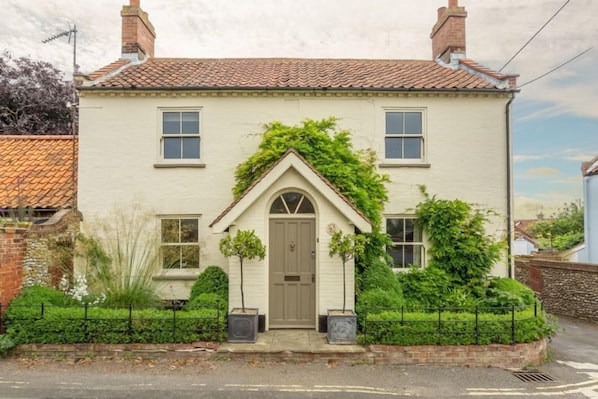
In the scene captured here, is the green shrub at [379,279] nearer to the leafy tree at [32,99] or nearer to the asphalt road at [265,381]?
the asphalt road at [265,381]

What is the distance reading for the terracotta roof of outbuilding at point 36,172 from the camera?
11.1 meters

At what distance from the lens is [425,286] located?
1024 centimetres

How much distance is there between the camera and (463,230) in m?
10.5

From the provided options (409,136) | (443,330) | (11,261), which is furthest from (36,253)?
(409,136)

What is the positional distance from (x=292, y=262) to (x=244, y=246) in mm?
1484

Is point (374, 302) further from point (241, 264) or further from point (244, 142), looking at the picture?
point (244, 142)

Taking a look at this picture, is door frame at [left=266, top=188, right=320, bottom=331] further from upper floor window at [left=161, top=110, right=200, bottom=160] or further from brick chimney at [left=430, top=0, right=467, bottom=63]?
brick chimney at [left=430, top=0, right=467, bottom=63]

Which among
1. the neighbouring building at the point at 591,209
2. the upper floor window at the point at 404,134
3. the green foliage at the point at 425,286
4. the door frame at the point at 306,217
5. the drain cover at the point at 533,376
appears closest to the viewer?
the drain cover at the point at 533,376

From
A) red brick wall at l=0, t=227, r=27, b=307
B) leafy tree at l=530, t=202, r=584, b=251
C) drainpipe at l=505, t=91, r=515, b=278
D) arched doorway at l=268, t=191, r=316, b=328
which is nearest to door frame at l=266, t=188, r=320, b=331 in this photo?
arched doorway at l=268, t=191, r=316, b=328

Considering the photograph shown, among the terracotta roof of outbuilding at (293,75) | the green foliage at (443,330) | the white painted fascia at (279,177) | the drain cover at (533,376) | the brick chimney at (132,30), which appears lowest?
the drain cover at (533,376)

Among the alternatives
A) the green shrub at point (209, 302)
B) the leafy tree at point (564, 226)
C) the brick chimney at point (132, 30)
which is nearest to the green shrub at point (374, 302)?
the green shrub at point (209, 302)

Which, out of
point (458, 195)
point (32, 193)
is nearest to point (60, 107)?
point (32, 193)

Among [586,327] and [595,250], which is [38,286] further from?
[595,250]

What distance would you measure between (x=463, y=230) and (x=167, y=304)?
861 centimetres
